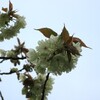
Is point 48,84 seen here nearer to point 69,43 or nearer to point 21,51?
point 21,51

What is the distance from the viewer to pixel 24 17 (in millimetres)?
6266

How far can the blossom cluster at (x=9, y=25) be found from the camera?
6.26 m

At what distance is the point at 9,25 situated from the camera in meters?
6.43

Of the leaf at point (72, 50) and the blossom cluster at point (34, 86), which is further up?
the leaf at point (72, 50)

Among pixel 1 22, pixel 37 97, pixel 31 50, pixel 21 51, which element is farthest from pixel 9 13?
pixel 31 50

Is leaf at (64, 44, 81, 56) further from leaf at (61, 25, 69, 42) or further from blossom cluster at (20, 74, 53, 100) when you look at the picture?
blossom cluster at (20, 74, 53, 100)

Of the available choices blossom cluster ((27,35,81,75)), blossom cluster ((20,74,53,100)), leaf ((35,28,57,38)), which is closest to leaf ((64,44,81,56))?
blossom cluster ((27,35,81,75))

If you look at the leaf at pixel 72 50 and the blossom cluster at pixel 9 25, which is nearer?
the leaf at pixel 72 50

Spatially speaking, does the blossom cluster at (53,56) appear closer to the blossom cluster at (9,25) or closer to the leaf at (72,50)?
the leaf at (72,50)

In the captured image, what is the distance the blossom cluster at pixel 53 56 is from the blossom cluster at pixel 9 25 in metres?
2.43

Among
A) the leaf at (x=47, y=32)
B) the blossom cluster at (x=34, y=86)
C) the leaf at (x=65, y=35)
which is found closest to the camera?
the leaf at (x=65, y=35)

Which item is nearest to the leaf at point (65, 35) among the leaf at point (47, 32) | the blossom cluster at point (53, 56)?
the blossom cluster at point (53, 56)

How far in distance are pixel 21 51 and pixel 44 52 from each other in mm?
3415

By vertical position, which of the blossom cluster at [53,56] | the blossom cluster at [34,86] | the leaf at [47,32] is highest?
the leaf at [47,32]
